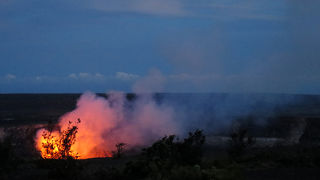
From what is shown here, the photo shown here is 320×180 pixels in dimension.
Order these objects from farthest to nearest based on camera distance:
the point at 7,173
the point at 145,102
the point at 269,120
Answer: the point at 269,120 → the point at 145,102 → the point at 7,173

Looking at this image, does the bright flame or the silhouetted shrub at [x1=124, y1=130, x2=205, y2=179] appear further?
the bright flame

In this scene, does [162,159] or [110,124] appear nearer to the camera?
[162,159]

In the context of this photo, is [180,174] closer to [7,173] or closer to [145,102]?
[7,173]

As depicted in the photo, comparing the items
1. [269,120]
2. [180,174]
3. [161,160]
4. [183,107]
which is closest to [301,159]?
[161,160]

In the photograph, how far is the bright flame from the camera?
29188mm

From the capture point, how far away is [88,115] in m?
31.3

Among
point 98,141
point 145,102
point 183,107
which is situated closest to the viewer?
point 98,141

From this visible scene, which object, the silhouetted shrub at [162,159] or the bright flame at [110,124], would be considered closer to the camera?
the silhouetted shrub at [162,159]

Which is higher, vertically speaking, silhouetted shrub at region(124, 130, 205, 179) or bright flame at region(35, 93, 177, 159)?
bright flame at region(35, 93, 177, 159)

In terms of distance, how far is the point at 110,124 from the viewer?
111ft

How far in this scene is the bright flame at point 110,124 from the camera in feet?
95.8

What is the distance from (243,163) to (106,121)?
14.6 m

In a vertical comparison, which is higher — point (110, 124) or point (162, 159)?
point (110, 124)

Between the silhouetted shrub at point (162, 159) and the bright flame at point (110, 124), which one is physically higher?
the bright flame at point (110, 124)
